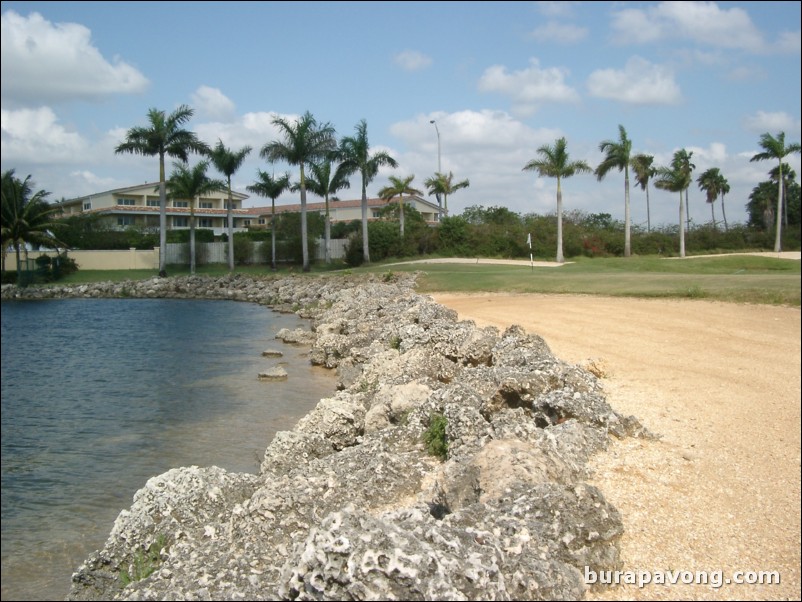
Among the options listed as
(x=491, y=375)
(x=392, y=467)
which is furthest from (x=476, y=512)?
(x=491, y=375)

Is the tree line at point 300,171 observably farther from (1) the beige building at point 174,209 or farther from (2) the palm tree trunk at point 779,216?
(2) the palm tree trunk at point 779,216

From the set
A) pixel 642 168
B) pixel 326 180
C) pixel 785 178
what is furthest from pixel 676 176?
pixel 785 178

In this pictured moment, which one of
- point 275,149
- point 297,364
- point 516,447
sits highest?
point 275,149

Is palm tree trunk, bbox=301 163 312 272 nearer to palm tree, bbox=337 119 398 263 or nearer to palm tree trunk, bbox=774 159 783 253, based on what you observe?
palm tree, bbox=337 119 398 263

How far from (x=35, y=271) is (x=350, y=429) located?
50.1m

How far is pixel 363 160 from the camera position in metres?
53.7

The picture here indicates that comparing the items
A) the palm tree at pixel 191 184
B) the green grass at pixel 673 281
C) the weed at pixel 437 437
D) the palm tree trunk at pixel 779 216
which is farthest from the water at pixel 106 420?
the palm tree at pixel 191 184

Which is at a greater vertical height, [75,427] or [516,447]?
[516,447]

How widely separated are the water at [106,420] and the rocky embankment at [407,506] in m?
0.91

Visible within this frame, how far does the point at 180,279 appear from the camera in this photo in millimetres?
49812

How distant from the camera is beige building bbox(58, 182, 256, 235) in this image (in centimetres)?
7694

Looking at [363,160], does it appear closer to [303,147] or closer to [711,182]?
[303,147]

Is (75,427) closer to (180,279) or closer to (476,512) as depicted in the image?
(476,512)

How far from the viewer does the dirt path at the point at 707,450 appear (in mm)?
4133
